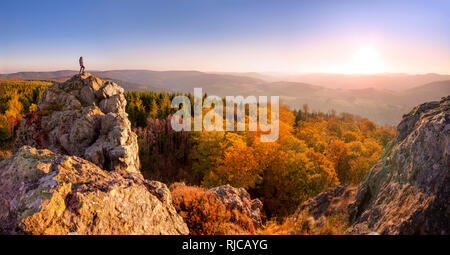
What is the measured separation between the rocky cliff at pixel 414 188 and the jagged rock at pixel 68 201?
6.23 metres

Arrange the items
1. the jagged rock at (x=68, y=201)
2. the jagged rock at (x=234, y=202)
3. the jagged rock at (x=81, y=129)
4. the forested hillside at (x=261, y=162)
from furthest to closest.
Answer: the forested hillside at (x=261, y=162) < the jagged rock at (x=81, y=129) < the jagged rock at (x=234, y=202) < the jagged rock at (x=68, y=201)

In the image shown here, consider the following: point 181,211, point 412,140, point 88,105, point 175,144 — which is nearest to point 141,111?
point 175,144

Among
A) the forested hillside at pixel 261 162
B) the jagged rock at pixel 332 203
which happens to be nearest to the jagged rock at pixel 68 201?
the jagged rock at pixel 332 203

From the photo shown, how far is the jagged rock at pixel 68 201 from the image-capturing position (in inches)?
174

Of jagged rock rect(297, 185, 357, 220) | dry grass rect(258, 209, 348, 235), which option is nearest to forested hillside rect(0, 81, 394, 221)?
jagged rock rect(297, 185, 357, 220)

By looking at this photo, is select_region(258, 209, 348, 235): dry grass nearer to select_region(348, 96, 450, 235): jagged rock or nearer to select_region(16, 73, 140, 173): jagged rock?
select_region(348, 96, 450, 235): jagged rock

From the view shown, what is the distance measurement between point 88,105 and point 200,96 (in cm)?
5041

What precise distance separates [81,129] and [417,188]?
19.1 metres

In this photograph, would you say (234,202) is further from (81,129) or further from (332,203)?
(81,129)

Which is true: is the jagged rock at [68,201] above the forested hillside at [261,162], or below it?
above

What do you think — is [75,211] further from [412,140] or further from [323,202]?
[323,202]

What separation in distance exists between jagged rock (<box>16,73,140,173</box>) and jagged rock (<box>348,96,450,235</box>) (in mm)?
14274

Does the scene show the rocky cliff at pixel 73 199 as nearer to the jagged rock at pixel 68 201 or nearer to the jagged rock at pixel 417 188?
the jagged rock at pixel 68 201
